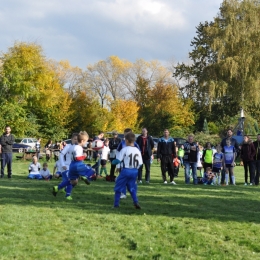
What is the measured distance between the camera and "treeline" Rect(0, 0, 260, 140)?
48.8 metres

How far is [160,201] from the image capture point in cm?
1179

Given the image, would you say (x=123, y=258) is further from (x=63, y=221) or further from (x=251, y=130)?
(x=251, y=130)

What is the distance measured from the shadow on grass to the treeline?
1382 inches

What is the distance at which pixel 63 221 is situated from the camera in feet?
28.2

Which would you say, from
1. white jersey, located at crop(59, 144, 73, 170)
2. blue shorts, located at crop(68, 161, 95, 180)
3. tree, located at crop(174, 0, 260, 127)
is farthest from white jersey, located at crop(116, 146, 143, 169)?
tree, located at crop(174, 0, 260, 127)

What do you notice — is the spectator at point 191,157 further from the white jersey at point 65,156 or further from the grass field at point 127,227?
the white jersey at point 65,156

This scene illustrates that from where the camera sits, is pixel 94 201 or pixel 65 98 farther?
pixel 65 98

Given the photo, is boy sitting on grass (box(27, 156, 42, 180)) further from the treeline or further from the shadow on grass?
the treeline

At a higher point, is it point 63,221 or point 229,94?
point 229,94

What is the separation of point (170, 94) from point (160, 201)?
49.1 meters

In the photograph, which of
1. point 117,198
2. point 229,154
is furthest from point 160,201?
point 229,154

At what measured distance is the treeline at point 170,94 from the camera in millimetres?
48750

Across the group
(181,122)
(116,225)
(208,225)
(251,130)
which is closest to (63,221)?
(116,225)

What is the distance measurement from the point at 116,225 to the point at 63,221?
3.22ft
